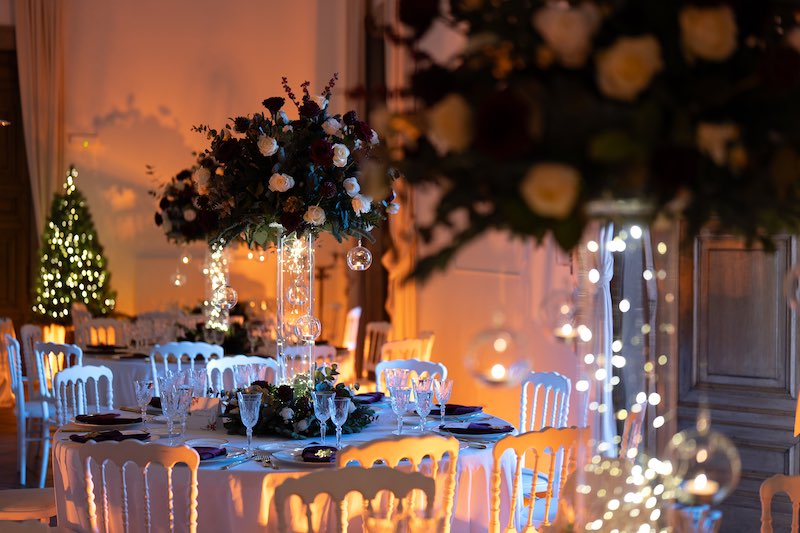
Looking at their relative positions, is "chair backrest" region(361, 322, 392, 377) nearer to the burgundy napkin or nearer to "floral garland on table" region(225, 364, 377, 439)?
"floral garland on table" region(225, 364, 377, 439)

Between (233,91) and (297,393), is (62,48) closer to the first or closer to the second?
(233,91)

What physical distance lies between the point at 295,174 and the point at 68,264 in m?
6.27

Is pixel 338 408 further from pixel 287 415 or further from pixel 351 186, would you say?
pixel 351 186

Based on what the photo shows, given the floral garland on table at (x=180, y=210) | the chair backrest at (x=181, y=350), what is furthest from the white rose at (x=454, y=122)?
the floral garland on table at (x=180, y=210)

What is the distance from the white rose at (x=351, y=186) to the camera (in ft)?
14.1

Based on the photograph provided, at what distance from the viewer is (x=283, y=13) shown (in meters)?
10.8

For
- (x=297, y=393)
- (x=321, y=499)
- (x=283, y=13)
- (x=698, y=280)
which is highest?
(x=283, y=13)

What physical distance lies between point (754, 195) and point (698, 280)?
3708mm

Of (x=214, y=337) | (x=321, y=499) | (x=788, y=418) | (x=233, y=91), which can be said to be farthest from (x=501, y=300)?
(x=233, y=91)

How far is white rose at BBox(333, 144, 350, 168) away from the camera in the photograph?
4301 mm

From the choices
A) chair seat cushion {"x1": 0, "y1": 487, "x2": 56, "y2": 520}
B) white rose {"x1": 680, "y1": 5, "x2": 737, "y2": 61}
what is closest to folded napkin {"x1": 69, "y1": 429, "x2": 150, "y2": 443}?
chair seat cushion {"x1": 0, "y1": 487, "x2": 56, "y2": 520}

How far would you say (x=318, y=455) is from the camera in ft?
11.7

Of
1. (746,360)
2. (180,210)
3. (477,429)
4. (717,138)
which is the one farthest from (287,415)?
(180,210)

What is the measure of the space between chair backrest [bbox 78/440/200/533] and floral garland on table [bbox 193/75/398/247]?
1273 mm
